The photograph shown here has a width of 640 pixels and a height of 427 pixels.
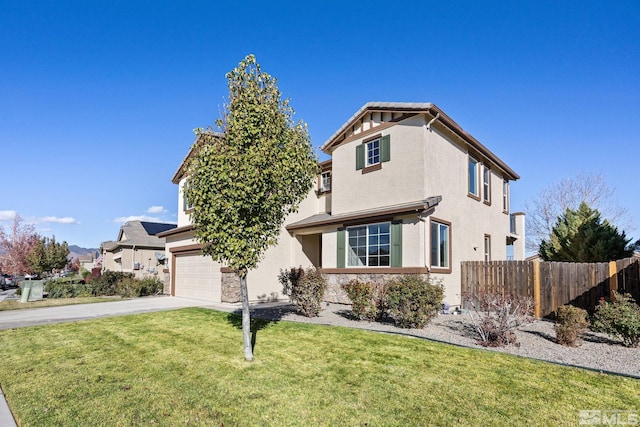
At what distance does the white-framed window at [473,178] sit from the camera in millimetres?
15531

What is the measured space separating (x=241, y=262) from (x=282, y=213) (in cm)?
130

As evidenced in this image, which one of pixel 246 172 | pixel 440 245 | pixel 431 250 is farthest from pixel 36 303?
pixel 440 245

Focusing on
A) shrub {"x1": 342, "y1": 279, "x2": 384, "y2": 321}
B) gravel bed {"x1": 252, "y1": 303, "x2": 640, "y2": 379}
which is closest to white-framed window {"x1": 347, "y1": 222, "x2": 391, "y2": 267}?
gravel bed {"x1": 252, "y1": 303, "x2": 640, "y2": 379}

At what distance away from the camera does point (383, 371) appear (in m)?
5.90

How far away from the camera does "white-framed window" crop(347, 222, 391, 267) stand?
1307 cm

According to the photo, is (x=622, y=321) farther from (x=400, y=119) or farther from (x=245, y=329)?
(x=400, y=119)

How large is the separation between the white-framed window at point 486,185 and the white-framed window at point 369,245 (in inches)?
239

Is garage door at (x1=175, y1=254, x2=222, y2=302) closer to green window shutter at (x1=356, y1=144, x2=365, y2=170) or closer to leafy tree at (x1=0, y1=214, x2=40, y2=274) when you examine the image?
green window shutter at (x1=356, y1=144, x2=365, y2=170)

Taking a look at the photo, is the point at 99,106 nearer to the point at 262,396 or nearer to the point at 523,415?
the point at 262,396

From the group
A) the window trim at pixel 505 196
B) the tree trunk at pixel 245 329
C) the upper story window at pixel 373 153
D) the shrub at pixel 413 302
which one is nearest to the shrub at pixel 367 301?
the shrub at pixel 413 302

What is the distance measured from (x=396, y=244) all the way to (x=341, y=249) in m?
2.64

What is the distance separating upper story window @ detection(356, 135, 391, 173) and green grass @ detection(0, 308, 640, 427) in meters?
7.42

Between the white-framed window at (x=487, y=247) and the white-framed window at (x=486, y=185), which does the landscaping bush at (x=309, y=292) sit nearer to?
the white-framed window at (x=487, y=247)

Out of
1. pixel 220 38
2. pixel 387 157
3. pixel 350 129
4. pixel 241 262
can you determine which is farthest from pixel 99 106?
pixel 241 262
